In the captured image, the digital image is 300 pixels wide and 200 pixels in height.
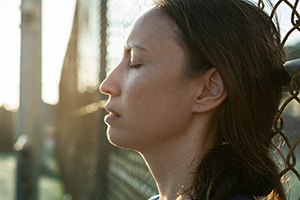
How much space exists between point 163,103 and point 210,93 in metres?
0.19

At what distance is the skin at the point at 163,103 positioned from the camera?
126 cm

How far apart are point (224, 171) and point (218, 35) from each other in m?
0.50

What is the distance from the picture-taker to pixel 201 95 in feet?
4.18

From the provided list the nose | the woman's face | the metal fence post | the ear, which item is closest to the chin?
the woman's face

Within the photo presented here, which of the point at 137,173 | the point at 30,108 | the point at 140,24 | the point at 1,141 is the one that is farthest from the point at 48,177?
the point at 140,24

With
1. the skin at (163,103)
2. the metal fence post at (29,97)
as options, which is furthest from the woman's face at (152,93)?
the metal fence post at (29,97)

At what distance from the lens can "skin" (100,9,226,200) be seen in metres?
1.26

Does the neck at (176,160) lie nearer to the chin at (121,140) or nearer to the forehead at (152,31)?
the chin at (121,140)

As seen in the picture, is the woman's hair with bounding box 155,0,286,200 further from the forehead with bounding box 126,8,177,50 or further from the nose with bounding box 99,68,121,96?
the nose with bounding box 99,68,121,96

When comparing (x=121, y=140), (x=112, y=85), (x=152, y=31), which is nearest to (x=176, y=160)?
(x=121, y=140)

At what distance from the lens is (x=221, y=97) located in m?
1.23

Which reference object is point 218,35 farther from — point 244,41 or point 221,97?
point 221,97

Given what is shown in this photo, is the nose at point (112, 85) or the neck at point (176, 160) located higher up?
the nose at point (112, 85)

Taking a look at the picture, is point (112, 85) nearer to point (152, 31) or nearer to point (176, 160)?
point (152, 31)
